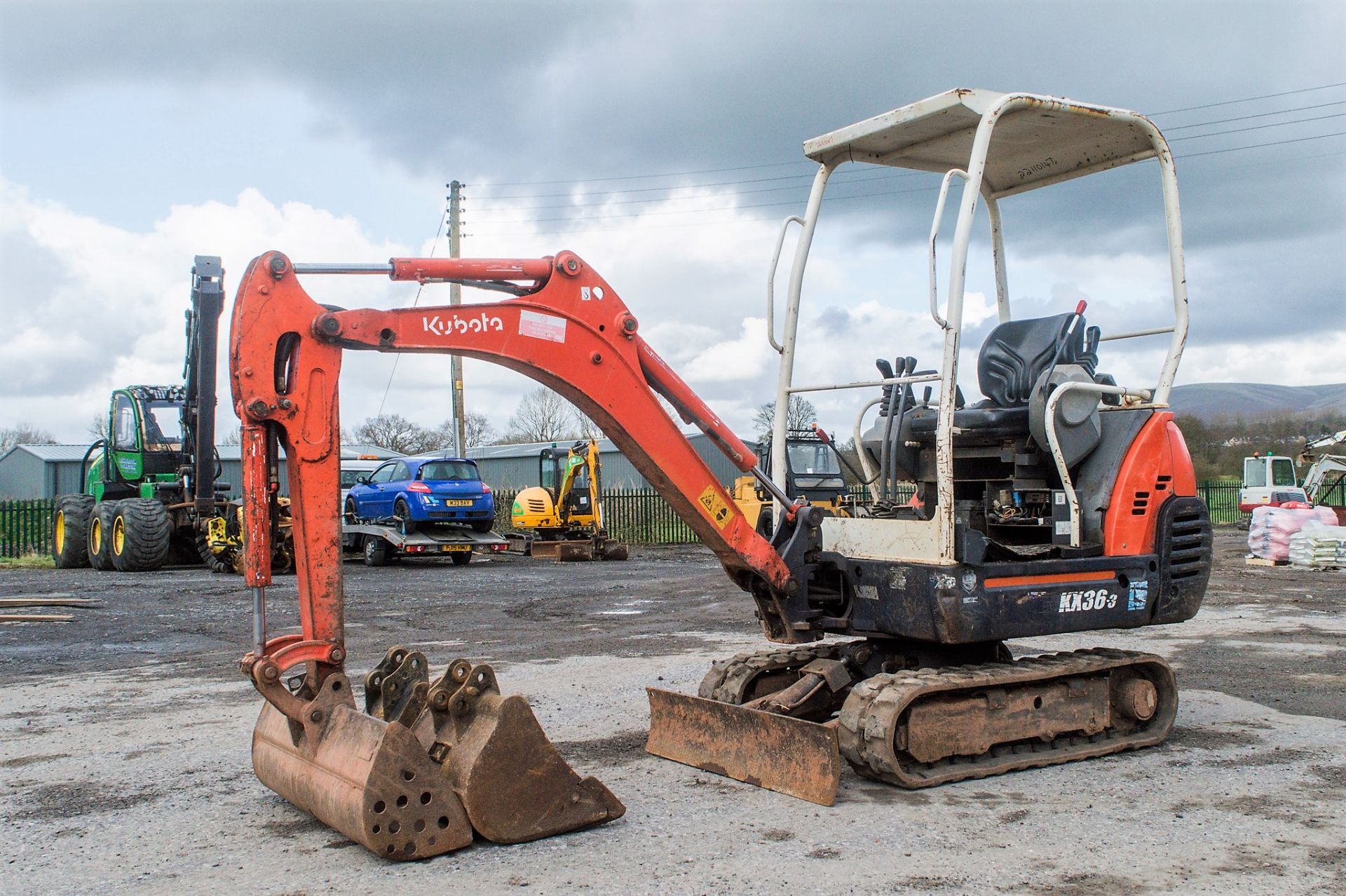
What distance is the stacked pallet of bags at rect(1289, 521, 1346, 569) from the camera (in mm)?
19609

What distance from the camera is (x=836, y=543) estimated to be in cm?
683

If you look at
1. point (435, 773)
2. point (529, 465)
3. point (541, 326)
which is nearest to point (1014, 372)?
point (541, 326)

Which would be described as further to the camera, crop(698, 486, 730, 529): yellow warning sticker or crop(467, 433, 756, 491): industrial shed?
crop(467, 433, 756, 491): industrial shed

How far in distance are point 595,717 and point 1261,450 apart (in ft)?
135

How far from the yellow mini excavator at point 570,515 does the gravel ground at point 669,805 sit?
13.6 m

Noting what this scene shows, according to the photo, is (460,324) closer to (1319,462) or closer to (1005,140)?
(1005,140)

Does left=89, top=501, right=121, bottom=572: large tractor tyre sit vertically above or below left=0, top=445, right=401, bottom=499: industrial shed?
below

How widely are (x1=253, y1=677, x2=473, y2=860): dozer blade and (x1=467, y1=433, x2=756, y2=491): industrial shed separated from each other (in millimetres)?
30132

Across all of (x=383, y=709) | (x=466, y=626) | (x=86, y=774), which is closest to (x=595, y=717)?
(x=383, y=709)

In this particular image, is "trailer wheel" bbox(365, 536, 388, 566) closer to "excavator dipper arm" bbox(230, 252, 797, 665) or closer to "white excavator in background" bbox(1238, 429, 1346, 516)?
"excavator dipper arm" bbox(230, 252, 797, 665)

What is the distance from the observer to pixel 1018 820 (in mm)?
5418

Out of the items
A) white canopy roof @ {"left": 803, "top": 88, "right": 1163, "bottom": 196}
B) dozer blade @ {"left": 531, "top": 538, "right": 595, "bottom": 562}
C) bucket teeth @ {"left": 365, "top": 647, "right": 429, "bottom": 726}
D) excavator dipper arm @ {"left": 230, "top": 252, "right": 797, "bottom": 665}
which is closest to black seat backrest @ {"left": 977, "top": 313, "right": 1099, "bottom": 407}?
white canopy roof @ {"left": 803, "top": 88, "right": 1163, "bottom": 196}

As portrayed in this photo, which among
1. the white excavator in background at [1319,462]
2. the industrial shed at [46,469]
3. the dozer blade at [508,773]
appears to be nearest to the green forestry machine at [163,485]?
the dozer blade at [508,773]

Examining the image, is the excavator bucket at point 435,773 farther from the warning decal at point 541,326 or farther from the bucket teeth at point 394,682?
the warning decal at point 541,326
